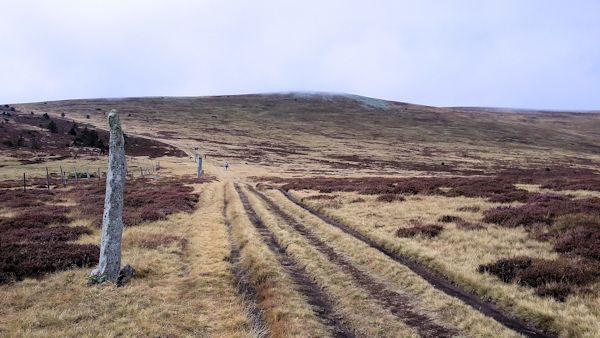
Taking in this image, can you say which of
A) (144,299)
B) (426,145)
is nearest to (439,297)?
(144,299)

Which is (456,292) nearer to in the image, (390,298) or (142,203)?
(390,298)

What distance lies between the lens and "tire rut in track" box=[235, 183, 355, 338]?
11626 millimetres

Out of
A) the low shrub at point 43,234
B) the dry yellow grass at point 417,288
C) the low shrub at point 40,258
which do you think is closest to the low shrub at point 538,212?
the dry yellow grass at point 417,288

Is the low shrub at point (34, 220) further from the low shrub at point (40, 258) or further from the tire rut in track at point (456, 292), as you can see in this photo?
the tire rut in track at point (456, 292)

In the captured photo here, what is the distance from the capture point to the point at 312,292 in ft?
46.8

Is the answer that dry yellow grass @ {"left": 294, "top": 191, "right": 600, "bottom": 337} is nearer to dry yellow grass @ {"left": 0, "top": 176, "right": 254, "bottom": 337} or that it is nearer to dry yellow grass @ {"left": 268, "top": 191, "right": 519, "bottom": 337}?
dry yellow grass @ {"left": 268, "top": 191, "right": 519, "bottom": 337}

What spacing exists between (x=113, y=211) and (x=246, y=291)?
596 cm

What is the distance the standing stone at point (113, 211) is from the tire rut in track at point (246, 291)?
444 centimetres

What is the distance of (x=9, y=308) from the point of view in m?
12.7

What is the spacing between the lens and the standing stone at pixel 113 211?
1555 cm

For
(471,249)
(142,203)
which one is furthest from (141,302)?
(142,203)

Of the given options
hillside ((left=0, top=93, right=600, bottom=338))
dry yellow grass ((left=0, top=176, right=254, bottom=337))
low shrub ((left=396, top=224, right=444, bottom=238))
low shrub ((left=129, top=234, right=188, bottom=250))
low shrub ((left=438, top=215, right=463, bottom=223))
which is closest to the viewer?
dry yellow grass ((left=0, top=176, right=254, bottom=337))

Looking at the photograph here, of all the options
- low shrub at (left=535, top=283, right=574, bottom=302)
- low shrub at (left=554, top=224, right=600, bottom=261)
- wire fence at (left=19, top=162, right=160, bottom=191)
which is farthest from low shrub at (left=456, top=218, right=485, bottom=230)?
wire fence at (left=19, top=162, right=160, bottom=191)

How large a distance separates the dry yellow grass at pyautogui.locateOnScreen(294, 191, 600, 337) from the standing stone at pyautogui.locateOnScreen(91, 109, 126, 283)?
1161cm
